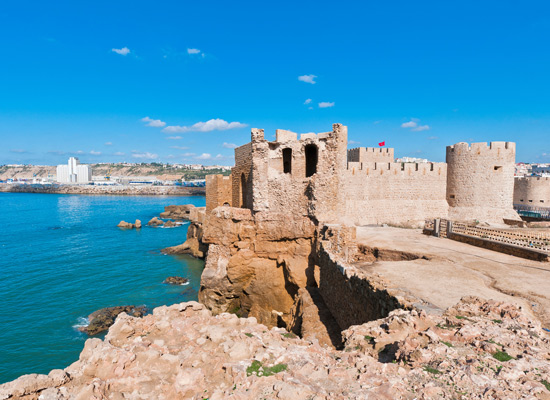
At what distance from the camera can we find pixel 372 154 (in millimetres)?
26031

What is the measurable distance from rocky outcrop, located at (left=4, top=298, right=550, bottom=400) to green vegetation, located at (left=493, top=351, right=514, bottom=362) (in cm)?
2

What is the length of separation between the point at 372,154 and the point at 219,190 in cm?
1394

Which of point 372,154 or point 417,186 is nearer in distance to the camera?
point 417,186

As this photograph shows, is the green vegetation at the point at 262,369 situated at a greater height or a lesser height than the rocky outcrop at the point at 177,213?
greater

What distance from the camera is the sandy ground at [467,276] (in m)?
7.28

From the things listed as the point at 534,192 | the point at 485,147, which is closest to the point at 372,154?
the point at 485,147

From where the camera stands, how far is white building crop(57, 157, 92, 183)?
186 metres

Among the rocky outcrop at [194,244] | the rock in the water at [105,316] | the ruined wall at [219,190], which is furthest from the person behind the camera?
the rocky outcrop at [194,244]

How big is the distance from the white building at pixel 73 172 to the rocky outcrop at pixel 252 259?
672 ft

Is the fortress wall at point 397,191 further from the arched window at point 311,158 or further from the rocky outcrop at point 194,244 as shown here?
the rocky outcrop at point 194,244

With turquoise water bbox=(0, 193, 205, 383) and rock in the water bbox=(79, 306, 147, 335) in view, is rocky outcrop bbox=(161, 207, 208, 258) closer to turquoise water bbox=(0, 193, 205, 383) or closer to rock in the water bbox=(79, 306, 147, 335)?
turquoise water bbox=(0, 193, 205, 383)

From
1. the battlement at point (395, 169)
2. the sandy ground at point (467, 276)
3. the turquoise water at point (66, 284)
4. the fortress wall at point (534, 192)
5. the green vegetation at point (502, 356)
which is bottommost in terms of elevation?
the turquoise water at point (66, 284)

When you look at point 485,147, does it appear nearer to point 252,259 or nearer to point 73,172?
point 252,259

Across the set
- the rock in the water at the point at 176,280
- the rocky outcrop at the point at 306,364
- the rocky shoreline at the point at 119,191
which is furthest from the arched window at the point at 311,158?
the rocky shoreline at the point at 119,191
